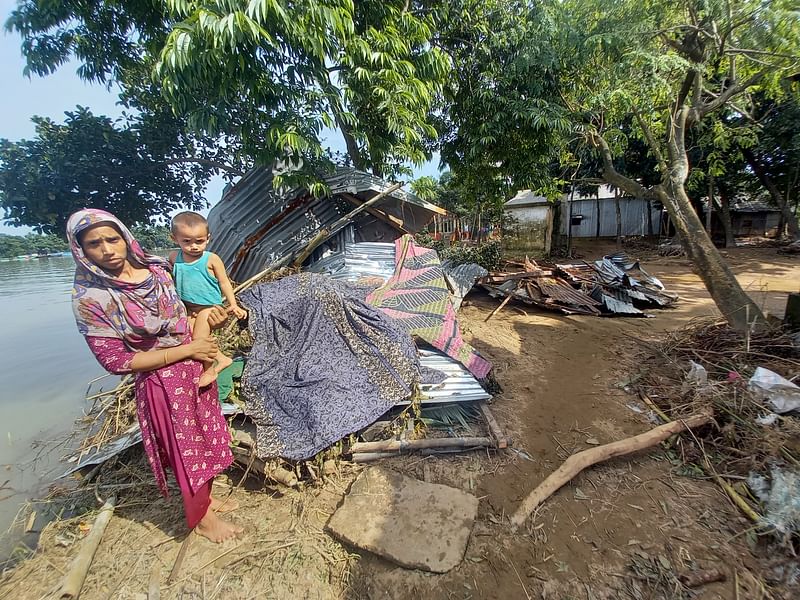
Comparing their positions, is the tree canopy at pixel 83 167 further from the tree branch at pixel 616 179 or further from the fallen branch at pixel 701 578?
the fallen branch at pixel 701 578

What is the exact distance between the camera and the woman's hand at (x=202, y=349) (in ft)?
5.95

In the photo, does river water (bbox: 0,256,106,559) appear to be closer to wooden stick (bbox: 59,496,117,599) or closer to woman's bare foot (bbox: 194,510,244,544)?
wooden stick (bbox: 59,496,117,599)

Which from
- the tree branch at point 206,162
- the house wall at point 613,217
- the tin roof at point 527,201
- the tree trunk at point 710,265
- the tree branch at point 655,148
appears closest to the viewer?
the tree trunk at point 710,265

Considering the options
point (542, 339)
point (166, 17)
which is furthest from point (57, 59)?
point (542, 339)

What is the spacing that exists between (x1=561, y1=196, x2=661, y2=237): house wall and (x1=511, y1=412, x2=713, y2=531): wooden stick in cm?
1880

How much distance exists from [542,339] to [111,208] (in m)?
8.85

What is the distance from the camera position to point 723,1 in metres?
4.36

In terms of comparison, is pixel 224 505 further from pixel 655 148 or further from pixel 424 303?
pixel 655 148

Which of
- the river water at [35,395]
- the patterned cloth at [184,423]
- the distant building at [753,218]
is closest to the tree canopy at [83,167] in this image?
the river water at [35,395]

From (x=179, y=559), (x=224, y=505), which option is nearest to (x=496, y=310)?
(x=224, y=505)

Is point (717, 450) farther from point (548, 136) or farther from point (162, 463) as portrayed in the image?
point (548, 136)

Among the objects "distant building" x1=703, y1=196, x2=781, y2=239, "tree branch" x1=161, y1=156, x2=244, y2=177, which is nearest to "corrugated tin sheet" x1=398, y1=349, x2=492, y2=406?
"tree branch" x1=161, y1=156, x2=244, y2=177

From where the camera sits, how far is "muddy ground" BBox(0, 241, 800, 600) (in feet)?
6.13

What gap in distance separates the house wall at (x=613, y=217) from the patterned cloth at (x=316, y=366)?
19519 mm
